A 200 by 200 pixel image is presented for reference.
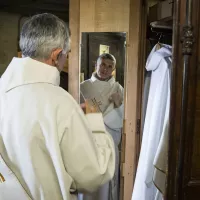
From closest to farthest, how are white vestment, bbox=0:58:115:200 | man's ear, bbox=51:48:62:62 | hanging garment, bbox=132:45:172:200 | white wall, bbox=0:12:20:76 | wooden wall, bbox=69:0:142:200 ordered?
white vestment, bbox=0:58:115:200 < man's ear, bbox=51:48:62:62 < hanging garment, bbox=132:45:172:200 < wooden wall, bbox=69:0:142:200 < white wall, bbox=0:12:20:76

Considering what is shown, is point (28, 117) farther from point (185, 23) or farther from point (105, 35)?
point (105, 35)

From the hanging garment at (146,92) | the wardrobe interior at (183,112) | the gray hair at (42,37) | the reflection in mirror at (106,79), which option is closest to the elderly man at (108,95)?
the reflection in mirror at (106,79)

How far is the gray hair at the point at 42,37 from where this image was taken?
41.2 inches

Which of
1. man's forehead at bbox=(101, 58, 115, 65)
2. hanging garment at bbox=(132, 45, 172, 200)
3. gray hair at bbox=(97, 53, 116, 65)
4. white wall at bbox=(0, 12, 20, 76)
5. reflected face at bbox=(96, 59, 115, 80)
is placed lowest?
hanging garment at bbox=(132, 45, 172, 200)

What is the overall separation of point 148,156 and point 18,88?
77 centimetres

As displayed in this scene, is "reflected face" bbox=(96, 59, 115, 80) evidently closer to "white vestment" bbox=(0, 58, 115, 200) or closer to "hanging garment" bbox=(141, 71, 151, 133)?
"hanging garment" bbox=(141, 71, 151, 133)

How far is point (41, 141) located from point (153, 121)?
678 millimetres

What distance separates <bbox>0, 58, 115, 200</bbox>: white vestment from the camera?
95 cm

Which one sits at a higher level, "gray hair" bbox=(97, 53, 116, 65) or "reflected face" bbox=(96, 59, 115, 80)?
"gray hair" bbox=(97, 53, 116, 65)

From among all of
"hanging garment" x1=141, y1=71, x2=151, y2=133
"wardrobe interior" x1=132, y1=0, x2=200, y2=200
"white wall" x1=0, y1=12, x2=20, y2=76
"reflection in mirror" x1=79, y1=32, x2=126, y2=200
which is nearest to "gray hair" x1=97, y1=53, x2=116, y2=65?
"reflection in mirror" x1=79, y1=32, x2=126, y2=200

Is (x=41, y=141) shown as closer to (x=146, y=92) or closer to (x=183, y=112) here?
(x=183, y=112)

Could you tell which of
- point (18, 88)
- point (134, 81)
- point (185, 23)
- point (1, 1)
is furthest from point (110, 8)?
point (1, 1)

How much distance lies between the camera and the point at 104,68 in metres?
1.75

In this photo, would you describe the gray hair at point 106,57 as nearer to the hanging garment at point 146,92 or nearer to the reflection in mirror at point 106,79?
the reflection in mirror at point 106,79
